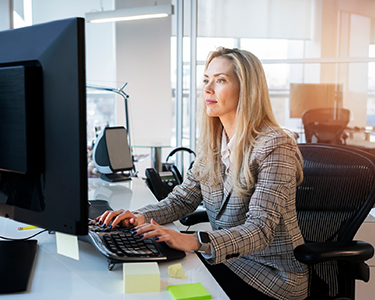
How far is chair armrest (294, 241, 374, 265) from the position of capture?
1.10 m

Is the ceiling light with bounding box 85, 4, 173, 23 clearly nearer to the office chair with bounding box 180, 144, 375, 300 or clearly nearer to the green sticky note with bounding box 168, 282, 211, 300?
the office chair with bounding box 180, 144, 375, 300

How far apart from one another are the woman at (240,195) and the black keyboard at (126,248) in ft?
0.08

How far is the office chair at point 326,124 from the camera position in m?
2.99

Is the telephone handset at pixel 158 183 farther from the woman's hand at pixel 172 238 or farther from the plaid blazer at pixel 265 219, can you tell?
the woman's hand at pixel 172 238

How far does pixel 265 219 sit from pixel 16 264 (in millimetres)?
644

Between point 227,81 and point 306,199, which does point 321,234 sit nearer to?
point 306,199

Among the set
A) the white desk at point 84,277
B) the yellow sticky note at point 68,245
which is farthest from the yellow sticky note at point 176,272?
the yellow sticky note at point 68,245

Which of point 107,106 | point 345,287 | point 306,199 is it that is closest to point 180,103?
point 107,106

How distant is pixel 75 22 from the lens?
2.21 ft

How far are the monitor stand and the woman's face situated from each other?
0.73 meters

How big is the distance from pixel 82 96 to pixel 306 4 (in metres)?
2.78

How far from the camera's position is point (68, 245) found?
767mm

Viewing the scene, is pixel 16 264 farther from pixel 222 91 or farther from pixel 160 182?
pixel 160 182

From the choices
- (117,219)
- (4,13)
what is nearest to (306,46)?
(4,13)
